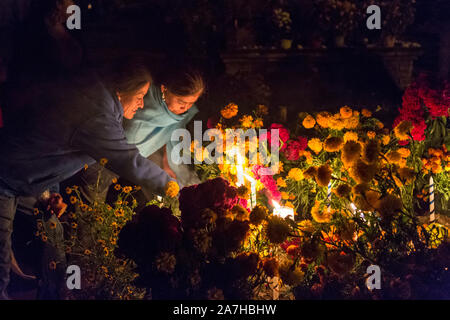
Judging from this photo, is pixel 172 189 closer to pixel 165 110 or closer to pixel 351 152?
pixel 165 110

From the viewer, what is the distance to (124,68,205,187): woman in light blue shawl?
8.53 ft

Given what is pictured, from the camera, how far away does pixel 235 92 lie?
108 inches

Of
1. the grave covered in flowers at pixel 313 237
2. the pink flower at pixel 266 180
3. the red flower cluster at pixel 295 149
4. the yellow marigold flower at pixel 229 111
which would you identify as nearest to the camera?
the grave covered in flowers at pixel 313 237

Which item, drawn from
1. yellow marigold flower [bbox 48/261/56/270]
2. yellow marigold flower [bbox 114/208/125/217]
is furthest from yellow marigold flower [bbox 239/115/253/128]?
yellow marigold flower [bbox 48/261/56/270]

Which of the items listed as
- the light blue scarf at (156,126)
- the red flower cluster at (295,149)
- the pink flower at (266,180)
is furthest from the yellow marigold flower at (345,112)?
the light blue scarf at (156,126)

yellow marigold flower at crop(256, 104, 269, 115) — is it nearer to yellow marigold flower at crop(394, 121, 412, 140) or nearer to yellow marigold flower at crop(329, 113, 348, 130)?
yellow marigold flower at crop(329, 113, 348, 130)

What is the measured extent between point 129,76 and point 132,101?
147 mm

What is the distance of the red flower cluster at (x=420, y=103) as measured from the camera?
204cm

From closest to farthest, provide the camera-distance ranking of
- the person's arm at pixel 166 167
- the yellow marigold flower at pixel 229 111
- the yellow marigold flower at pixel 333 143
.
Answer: the yellow marigold flower at pixel 333 143 → the yellow marigold flower at pixel 229 111 → the person's arm at pixel 166 167

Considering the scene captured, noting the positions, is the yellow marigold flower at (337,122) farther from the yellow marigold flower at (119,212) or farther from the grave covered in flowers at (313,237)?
the yellow marigold flower at (119,212)

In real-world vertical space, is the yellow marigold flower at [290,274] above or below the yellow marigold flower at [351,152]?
below

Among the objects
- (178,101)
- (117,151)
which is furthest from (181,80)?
(117,151)

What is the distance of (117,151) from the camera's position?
2.44m

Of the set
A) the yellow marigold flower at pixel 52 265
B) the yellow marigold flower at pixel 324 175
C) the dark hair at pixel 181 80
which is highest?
the dark hair at pixel 181 80
